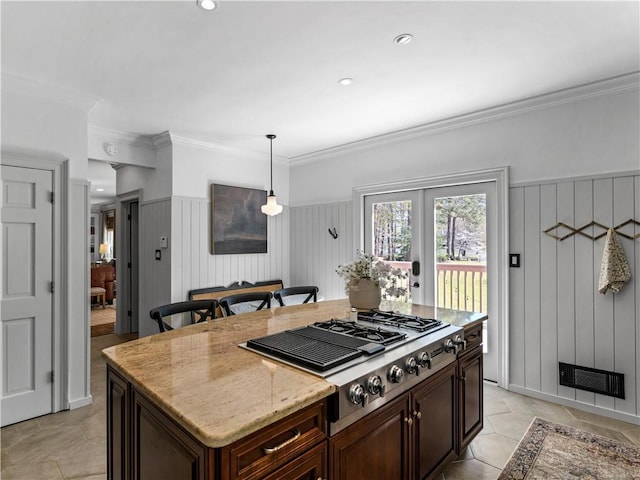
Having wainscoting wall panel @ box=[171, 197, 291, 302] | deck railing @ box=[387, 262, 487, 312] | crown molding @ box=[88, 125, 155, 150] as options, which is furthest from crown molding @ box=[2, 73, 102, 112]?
deck railing @ box=[387, 262, 487, 312]

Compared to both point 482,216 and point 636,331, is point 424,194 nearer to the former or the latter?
point 482,216

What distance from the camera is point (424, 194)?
3.97m

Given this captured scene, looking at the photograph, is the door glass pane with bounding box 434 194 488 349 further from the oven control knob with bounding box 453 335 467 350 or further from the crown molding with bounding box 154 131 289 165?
the crown molding with bounding box 154 131 289 165

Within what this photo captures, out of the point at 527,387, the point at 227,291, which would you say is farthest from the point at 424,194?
the point at 227,291

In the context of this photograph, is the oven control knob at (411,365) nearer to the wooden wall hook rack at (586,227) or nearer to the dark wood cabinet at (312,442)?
the dark wood cabinet at (312,442)

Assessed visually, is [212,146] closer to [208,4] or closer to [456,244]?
[208,4]

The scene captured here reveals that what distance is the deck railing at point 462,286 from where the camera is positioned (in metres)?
3.56

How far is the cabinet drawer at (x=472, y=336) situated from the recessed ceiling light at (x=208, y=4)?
230 centimetres

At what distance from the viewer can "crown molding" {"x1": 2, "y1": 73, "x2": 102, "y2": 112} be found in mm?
Answer: 2699

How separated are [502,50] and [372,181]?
86.3 inches

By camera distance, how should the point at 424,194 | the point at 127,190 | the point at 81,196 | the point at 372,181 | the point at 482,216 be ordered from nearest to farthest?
the point at 81,196
the point at 482,216
the point at 424,194
the point at 372,181
the point at 127,190

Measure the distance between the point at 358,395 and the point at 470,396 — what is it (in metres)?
1.27

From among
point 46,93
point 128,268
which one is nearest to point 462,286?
point 46,93

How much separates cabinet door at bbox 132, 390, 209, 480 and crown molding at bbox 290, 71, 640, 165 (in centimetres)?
351
